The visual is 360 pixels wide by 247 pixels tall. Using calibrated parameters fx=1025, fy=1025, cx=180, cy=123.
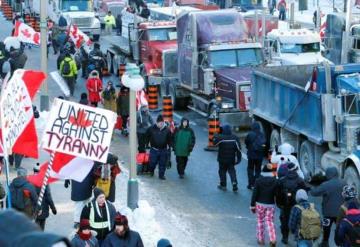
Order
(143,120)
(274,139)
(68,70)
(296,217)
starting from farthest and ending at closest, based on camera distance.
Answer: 1. (68,70)
2. (274,139)
3. (143,120)
4. (296,217)

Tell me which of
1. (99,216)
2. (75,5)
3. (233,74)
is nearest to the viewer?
(99,216)

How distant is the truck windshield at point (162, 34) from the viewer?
30.9 metres

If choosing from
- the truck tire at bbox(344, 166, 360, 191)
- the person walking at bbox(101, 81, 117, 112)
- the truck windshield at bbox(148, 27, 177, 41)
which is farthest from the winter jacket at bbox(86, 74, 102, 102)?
the truck tire at bbox(344, 166, 360, 191)

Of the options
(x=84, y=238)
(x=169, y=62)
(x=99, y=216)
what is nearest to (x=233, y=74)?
(x=169, y=62)

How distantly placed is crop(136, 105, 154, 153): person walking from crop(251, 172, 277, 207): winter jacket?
626 centimetres

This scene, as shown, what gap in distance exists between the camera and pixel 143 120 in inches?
791

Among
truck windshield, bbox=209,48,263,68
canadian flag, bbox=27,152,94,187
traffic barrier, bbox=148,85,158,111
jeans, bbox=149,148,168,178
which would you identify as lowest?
traffic barrier, bbox=148,85,158,111

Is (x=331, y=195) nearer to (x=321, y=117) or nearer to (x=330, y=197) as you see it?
(x=330, y=197)

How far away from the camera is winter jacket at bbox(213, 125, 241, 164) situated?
17484 millimetres

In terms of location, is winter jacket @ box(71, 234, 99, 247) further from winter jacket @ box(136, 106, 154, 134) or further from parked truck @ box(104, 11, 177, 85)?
parked truck @ box(104, 11, 177, 85)

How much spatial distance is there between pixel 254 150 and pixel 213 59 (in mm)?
7988

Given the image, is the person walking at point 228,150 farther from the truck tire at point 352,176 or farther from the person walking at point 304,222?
the person walking at point 304,222

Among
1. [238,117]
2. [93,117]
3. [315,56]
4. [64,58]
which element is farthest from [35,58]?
[93,117]

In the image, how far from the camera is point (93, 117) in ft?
37.3
